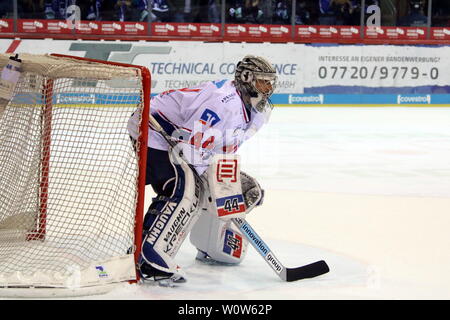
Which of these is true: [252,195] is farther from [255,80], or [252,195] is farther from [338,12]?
[338,12]

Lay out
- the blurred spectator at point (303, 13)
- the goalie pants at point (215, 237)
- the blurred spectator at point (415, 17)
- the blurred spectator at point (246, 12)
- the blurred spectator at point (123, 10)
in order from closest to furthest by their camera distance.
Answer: the goalie pants at point (215, 237) < the blurred spectator at point (123, 10) < the blurred spectator at point (246, 12) < the blurred spectator at point (303, 13) < the blurred spectator at point (415, 17)

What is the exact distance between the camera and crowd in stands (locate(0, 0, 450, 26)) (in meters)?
10.7

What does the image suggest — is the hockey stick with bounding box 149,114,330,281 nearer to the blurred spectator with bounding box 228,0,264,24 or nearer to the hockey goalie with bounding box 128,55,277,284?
the hockey goalie with bounding box 128,55,277,284

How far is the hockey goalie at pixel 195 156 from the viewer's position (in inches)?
124

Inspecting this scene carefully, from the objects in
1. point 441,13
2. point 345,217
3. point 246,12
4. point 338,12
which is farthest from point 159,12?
point 345,217

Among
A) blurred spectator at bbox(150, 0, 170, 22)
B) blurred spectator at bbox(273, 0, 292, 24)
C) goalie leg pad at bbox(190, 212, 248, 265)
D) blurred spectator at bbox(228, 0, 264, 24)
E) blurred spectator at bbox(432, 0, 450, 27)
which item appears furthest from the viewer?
blurred spectator at bbox(432, 0, 450, 27)

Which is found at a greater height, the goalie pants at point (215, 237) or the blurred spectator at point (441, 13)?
the blurred spectator at point (441, 13)

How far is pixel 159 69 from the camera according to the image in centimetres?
1056

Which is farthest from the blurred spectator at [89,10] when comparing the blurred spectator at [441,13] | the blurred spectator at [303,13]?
the blurred spectator at [441,13]

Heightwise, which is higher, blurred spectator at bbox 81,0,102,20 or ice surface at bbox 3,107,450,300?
blurred spectator at bbox 81,0,102,20

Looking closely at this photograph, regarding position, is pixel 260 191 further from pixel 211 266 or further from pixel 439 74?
pixel 439 74

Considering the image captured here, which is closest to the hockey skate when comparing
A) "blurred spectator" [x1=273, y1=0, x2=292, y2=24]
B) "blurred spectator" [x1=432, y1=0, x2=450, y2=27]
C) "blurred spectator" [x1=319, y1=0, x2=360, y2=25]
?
"blurred spectator" [x1=273, y1=0, x2=292, y2=24]

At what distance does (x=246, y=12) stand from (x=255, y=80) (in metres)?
8.55

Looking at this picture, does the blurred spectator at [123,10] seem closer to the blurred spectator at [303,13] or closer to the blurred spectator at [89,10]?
the blurred spectator at [89,10]
